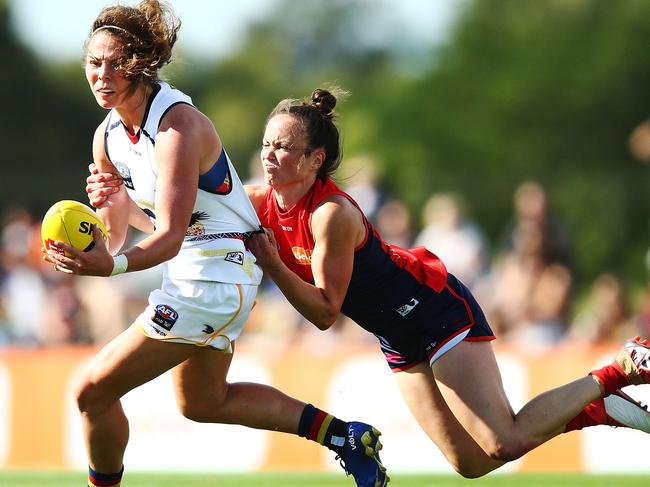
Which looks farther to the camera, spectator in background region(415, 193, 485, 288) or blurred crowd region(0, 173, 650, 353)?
spectator in background region(415, 193, 485, 288)

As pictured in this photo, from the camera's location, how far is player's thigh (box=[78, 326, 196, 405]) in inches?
224

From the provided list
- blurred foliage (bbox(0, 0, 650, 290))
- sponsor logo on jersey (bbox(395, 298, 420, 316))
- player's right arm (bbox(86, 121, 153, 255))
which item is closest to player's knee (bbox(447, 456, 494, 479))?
sponsor logo on jersey (bbox(395, 298, 420, 316))

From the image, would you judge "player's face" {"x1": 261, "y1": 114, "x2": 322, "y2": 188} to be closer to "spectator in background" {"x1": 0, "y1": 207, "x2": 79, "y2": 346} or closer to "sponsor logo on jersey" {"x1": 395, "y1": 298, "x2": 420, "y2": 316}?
"sponsor logo on jersey" {"x1": 395, "y1": 298, "x2": 420, "y2": 316}

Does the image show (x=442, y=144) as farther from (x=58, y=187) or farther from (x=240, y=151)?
(x=58, y=187)

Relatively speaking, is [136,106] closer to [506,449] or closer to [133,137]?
[133,137]

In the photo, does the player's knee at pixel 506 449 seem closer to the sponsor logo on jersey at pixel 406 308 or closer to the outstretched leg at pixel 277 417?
the outstretched leg at pixel 277 417

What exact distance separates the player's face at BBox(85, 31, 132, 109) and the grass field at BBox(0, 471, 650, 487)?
364 centimetres

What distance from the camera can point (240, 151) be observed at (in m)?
61.4

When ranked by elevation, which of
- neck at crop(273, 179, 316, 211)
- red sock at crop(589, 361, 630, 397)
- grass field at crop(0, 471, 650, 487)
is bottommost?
grass field at crop(0, 471, 650, 487)

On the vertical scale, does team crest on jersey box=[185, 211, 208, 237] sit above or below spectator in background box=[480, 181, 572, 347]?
below

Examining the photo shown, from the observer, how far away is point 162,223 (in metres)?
5.43

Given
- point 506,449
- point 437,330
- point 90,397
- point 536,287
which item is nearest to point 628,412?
point 506,449

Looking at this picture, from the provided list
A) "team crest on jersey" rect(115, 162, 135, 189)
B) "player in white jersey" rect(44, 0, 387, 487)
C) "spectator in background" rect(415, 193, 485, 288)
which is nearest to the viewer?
"player in white jersey" rect(44, 0, 387, 487)

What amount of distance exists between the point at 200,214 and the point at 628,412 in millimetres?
2499
